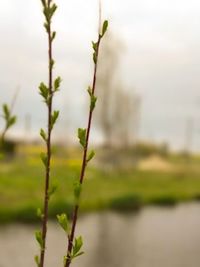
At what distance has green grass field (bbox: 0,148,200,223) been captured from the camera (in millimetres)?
14695

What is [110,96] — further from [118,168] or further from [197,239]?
[197,239]

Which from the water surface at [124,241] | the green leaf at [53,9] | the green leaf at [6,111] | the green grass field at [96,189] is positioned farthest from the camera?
the green grass field at [96,189]

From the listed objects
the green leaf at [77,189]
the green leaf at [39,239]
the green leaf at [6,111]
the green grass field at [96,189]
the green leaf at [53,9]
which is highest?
the green leaf at [53,9]

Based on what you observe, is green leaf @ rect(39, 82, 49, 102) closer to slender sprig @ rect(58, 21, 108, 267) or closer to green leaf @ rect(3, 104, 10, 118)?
slender sprig @ rect(58, 21, 108, 267)

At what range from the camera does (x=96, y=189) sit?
1955 centimetres

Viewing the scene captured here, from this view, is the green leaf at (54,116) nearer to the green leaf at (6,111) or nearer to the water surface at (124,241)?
the green leaf at (6,111)

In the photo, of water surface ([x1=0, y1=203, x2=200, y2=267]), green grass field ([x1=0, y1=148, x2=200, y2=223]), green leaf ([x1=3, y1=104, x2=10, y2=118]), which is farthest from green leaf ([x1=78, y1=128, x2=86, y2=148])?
green grass field ([x1=0, y1=148, x2=200, y2=223])

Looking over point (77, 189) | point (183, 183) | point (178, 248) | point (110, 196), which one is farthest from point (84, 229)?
point (77, 189)

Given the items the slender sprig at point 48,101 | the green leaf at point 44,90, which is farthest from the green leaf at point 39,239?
the green leaf at point 44,90

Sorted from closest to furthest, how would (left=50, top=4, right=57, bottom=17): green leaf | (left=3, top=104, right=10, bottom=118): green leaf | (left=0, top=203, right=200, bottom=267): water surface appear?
1. (left=50, top=4, right=57, bottom=17): green leaf
2. (left=3, top=104, right=10, bottom=118): green leaf
3. (left=0, top=203, right=200, bottom=267): water surface

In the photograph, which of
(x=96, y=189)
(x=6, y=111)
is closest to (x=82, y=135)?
(x=6, y=111)

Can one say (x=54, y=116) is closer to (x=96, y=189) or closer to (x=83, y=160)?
(x=83, y=160)

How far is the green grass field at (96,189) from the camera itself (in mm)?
14695

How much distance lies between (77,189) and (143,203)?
1709cm
